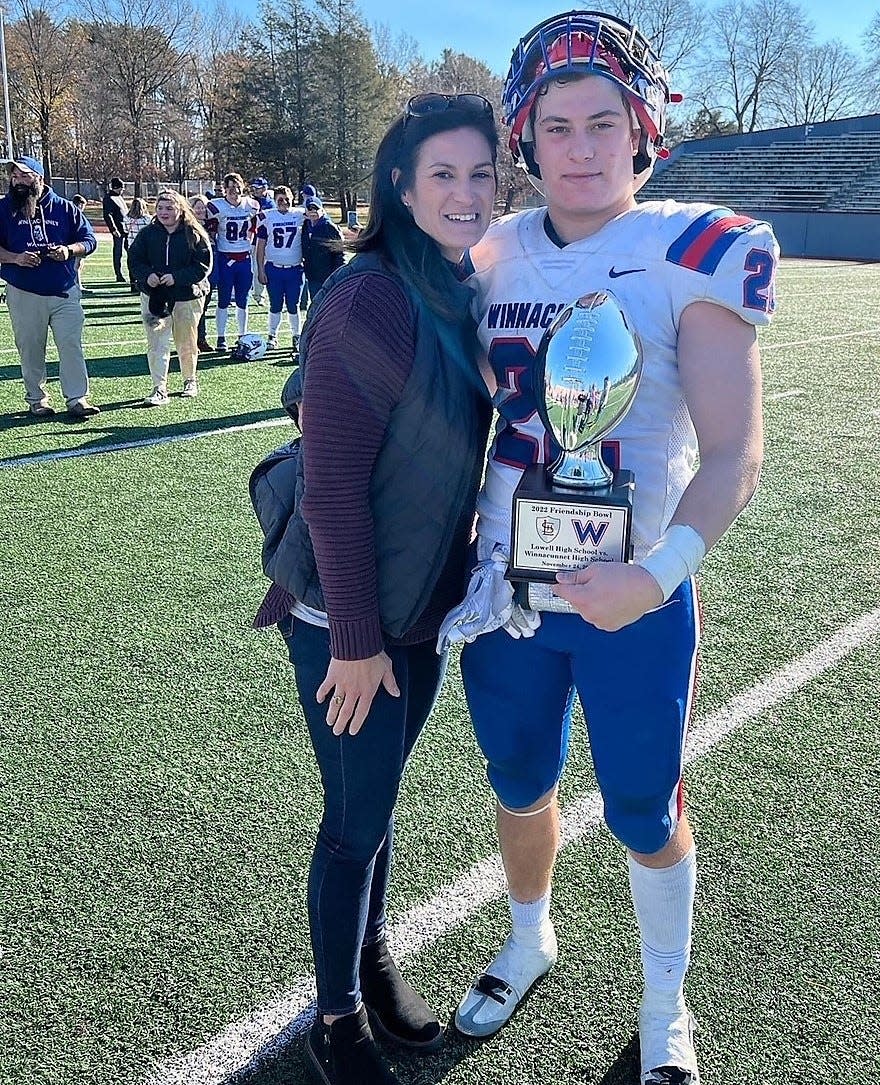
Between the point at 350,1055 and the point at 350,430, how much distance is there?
119 cm

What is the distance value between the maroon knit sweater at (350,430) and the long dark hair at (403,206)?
0.11m

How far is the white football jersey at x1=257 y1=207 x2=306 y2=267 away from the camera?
10805 millimetres

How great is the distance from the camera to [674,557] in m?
1.49

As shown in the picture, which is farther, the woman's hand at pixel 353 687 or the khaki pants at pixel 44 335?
the khaki pants at pixel 44 335

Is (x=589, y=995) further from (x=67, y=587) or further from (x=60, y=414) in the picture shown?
(x=60, y=414)

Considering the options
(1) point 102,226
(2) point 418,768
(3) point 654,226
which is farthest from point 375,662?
(1) point 102,226

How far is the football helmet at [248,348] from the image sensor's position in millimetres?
10617

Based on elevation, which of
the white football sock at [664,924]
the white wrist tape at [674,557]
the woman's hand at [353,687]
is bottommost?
the white football sock at [664,924]

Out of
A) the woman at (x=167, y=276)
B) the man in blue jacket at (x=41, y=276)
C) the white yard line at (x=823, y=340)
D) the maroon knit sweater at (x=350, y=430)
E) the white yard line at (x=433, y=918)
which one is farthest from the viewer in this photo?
the white yard line at (x=823, y=340)

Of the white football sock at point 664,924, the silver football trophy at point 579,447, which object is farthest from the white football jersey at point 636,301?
the white football sock at point 664,924

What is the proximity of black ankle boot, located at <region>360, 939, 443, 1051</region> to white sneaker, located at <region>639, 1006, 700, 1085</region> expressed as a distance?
0.43 metres

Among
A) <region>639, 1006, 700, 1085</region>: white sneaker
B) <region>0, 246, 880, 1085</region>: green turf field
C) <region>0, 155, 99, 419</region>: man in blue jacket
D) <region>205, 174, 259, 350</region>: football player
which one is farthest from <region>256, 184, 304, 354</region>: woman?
<region>639, 1006, 700, 1085</region>: white sneaker

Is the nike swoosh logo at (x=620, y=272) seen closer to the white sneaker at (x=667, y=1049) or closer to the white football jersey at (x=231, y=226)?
the white sneaker at (x=667, y=1049)

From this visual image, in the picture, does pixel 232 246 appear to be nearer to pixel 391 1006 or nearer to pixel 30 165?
pixel 30 165
